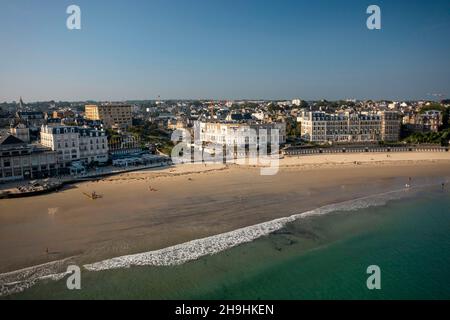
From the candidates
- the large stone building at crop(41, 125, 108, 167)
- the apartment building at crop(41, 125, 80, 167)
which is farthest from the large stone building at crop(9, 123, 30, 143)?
the apartment building at crop(41, 125, 80, 167)

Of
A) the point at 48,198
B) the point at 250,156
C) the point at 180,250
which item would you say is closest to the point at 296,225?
the point at 180,250

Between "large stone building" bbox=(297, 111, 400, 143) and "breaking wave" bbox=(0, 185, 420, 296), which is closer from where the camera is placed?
"breaking wave" bbox=(0, 185, 420, 296)

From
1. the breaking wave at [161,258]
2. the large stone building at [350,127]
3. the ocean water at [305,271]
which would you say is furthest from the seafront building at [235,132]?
the ocean water at [305,271]

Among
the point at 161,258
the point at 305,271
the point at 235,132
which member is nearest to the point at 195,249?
the point at 161,258

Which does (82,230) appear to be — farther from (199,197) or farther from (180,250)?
(199,197)

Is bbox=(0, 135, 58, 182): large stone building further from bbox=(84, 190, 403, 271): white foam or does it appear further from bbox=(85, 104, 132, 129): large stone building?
bbox=(85, 104, 132, 129): large stone building

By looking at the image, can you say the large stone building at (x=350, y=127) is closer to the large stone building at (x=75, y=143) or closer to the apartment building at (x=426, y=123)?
the apartment building at (x=426, y=123)
